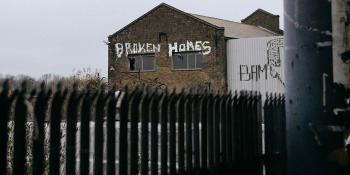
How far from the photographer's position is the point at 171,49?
3669 cm

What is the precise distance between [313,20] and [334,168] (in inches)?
27.6

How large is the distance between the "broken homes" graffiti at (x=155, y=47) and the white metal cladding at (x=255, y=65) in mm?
1682

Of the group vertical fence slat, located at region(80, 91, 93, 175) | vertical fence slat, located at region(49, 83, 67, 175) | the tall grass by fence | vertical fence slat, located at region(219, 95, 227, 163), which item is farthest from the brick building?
vertical fence slat, located at region(49, 83, 67, 175)

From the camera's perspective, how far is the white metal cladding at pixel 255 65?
33.4 meters

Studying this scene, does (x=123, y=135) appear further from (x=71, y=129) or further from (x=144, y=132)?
(x=71, y=129)

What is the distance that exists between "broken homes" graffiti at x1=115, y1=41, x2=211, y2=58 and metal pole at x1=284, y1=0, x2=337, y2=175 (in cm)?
3221

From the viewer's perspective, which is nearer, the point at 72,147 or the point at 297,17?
the point at 297,17

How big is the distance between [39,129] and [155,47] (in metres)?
34.7

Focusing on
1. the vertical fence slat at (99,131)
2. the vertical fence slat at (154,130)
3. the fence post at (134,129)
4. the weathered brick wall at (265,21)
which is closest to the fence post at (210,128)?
the vertical fence slat at (154,130)

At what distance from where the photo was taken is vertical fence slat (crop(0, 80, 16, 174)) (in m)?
2.61

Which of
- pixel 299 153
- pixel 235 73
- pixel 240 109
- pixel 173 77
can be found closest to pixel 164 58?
pixel 173 77

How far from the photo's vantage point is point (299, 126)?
2584 mm

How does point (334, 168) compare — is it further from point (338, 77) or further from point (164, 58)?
point (164, 58)

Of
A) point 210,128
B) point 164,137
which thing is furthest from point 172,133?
point 210,128
